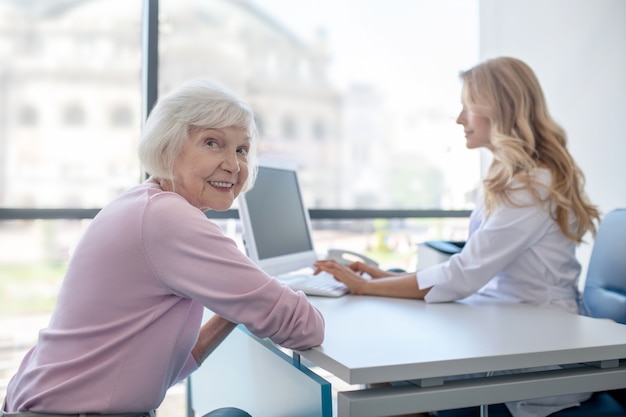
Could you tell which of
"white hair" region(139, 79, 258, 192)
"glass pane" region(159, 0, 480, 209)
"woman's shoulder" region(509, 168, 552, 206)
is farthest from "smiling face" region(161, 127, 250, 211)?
"glass pane" region(159, 0, 480, 209)

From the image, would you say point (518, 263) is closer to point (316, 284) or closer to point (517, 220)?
point (517, 220)

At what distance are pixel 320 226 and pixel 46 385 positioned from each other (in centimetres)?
216

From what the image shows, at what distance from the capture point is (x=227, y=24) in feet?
9.70

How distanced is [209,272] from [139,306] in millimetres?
163

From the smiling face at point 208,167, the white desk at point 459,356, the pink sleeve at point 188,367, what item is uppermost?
the smiling face at point 208,167

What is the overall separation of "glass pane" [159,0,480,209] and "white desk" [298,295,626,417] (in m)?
1.78

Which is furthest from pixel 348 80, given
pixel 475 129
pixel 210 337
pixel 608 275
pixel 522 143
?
pixel 210 337

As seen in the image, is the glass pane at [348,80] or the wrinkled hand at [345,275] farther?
the glass pane at [348,80]

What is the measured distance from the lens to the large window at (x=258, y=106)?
8.38ft

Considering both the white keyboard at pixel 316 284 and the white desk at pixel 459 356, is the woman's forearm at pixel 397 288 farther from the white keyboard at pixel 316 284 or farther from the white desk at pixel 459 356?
the white desk at pixel 459 356

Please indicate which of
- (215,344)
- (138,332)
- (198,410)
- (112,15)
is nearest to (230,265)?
(138,332)

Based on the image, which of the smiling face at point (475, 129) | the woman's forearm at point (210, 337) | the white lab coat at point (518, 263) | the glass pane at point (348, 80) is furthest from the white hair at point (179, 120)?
the glass pane at point (348, 80)

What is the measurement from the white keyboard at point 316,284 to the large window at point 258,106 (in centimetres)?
98

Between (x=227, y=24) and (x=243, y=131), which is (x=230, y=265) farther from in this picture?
(x=227, y=24)
